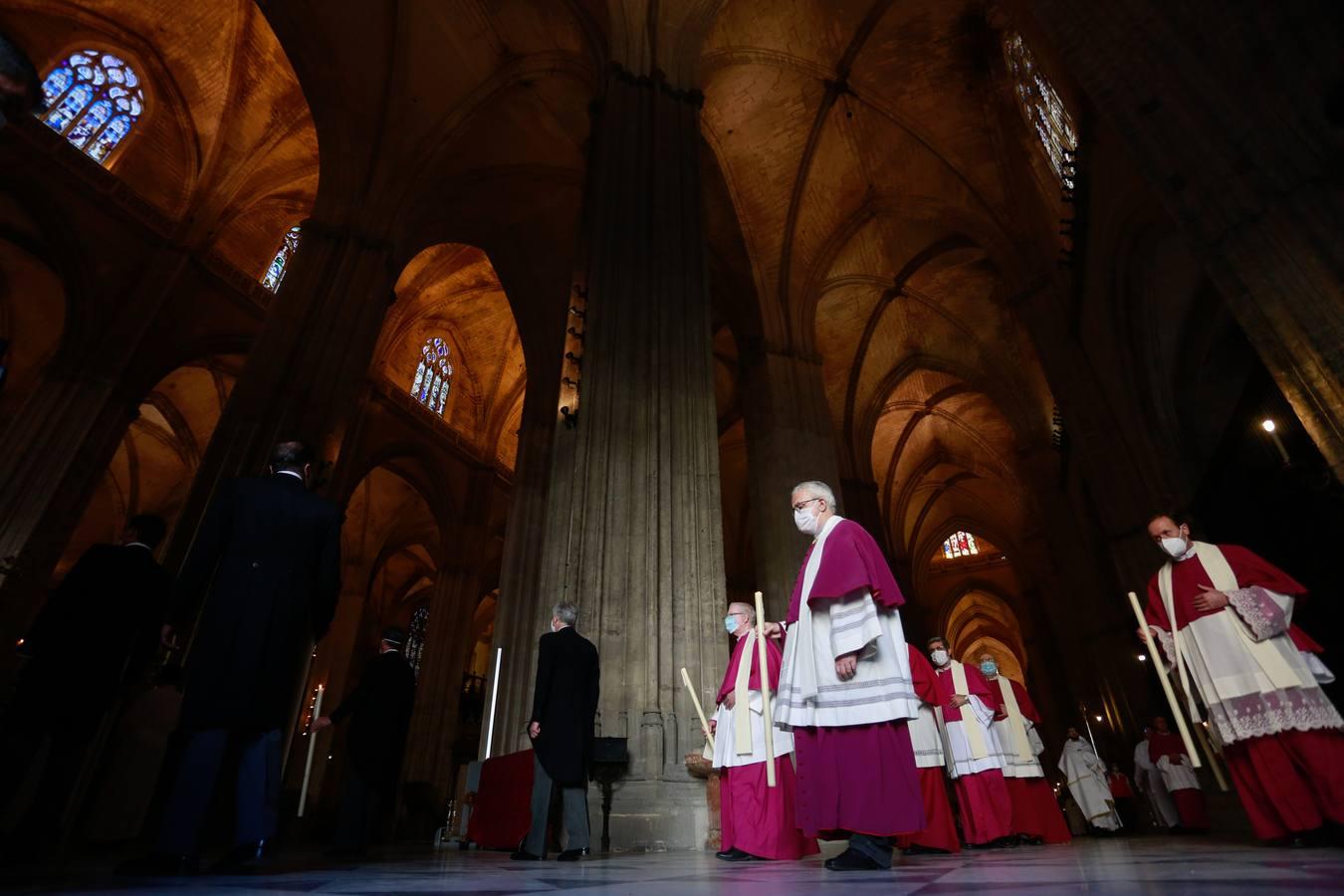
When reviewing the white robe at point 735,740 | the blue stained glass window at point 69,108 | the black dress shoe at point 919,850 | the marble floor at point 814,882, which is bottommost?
the marble floor at point 814,882

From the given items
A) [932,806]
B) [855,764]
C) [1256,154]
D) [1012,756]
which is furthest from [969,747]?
[1256,154]

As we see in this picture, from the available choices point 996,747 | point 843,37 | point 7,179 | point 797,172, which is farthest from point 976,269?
point 7,179

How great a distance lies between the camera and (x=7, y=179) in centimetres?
1245

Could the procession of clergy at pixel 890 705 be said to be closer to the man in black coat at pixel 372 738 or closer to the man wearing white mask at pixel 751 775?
the man wearing white mask at pixel 751 775

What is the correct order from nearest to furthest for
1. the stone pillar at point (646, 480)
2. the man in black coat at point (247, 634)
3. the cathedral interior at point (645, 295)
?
1. the man in black coat at point (247, 634)
2. the stone pillar at point (646, 480)
3. the cathedral interior at point (645, 295)

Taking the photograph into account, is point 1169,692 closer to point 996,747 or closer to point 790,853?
point 790,853

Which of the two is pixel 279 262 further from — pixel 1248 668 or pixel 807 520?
pixel 1248 668

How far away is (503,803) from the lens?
5336 millimetres

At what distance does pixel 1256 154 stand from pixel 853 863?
5.86 meters

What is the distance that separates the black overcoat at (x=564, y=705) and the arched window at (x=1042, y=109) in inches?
409

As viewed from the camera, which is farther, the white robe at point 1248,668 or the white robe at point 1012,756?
the white robe at point 1012,756

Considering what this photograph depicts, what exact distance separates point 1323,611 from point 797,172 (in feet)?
36.7

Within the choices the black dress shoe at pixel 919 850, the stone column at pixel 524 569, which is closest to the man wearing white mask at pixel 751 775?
the black dress shoe at pixel 919 850

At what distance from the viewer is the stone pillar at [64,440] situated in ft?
37.1
